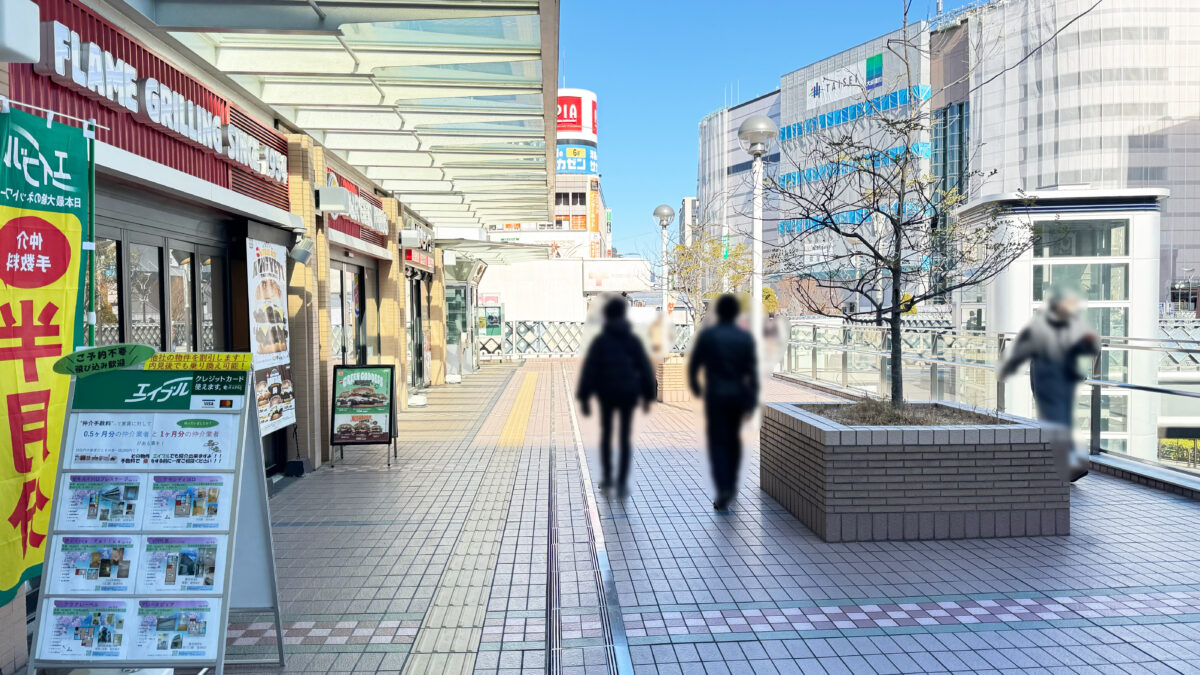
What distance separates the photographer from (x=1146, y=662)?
24.7ft

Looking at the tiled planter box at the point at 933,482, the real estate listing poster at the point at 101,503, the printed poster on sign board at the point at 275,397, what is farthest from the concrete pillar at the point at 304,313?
the tiled planter box at the point at 933,482

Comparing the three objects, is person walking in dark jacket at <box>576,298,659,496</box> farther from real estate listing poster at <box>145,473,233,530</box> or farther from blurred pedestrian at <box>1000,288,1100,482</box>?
real estate listing poster at <box>145,473,233,530</box>

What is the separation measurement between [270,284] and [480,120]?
191 inches

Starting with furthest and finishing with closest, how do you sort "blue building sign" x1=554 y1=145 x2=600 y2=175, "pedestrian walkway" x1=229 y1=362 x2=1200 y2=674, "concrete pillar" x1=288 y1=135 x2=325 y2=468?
"concrete pillar" x1=288 y1=135 x2=325 y2=468, "pedestrian walkway" x1=229 y1=362 x2=1200 y2=674, "blue building sign" x1=554 y1=145 x2=600 y2=175

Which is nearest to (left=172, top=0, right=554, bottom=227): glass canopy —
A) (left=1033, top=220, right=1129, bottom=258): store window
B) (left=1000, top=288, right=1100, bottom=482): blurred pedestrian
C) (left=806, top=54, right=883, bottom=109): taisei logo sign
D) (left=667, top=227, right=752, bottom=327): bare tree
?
(left=806, top=54, right=883, bottom=109): taisei logo sign

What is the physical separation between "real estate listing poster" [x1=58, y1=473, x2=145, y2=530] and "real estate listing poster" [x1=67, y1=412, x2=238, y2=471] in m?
0.12

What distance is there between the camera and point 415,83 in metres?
12.0

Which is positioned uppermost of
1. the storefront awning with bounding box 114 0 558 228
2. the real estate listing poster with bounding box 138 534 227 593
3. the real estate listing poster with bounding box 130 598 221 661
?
the storefront awning with bounding box 114 0 558 228

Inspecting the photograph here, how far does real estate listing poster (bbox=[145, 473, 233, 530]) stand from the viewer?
701 cm

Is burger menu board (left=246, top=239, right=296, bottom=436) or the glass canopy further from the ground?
the glass canopy

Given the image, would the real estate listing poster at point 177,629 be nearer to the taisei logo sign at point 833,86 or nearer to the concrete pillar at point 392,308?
the taisei logo sign at point 833,86

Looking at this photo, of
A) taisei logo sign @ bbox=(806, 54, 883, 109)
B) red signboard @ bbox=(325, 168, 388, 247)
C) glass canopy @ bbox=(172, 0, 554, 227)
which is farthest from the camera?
red signboard @ bbox=(325, 168, 388, 247)

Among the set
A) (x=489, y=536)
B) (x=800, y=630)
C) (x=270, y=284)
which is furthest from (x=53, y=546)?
(x=270, y=284)

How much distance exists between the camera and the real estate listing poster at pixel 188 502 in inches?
276
